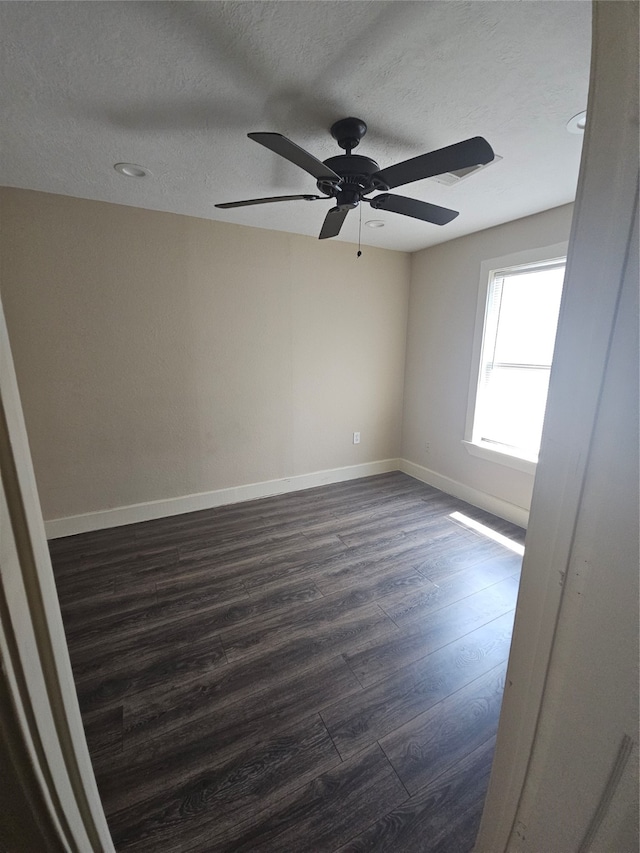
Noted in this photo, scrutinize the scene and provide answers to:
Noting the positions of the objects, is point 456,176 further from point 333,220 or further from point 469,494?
point 469,494

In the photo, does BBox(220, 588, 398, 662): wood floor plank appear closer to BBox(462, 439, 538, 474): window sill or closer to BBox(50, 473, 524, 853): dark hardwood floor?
BBox(50, 473, 524, 853): dark hardwood floor

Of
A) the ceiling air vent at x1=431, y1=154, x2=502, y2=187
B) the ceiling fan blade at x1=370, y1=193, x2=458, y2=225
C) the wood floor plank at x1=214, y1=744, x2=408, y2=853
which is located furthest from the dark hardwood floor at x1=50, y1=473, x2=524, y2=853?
the ceiling air vent at x1=431, y1=154, x2=502, y2=187

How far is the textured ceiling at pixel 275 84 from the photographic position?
1.09m

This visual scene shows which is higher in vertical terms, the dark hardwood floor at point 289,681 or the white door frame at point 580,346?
the white door frame at point 580,346

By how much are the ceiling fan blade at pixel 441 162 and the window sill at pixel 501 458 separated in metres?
2.18

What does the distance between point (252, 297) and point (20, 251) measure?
5.31ft

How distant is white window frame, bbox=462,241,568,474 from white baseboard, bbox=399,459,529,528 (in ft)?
1.16

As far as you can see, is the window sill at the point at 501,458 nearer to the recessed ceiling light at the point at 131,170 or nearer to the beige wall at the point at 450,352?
the beige wall at the point at 450,352

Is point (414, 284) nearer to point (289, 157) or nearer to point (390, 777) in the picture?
point (289, 157)

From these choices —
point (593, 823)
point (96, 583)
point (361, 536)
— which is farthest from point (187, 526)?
point (593, 823)

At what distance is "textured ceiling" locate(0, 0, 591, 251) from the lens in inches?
42.8

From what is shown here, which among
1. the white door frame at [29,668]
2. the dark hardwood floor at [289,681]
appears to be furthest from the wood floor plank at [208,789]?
the white door frame at [29,668]

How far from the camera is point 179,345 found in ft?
9.44

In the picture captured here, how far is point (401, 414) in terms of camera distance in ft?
13.7
